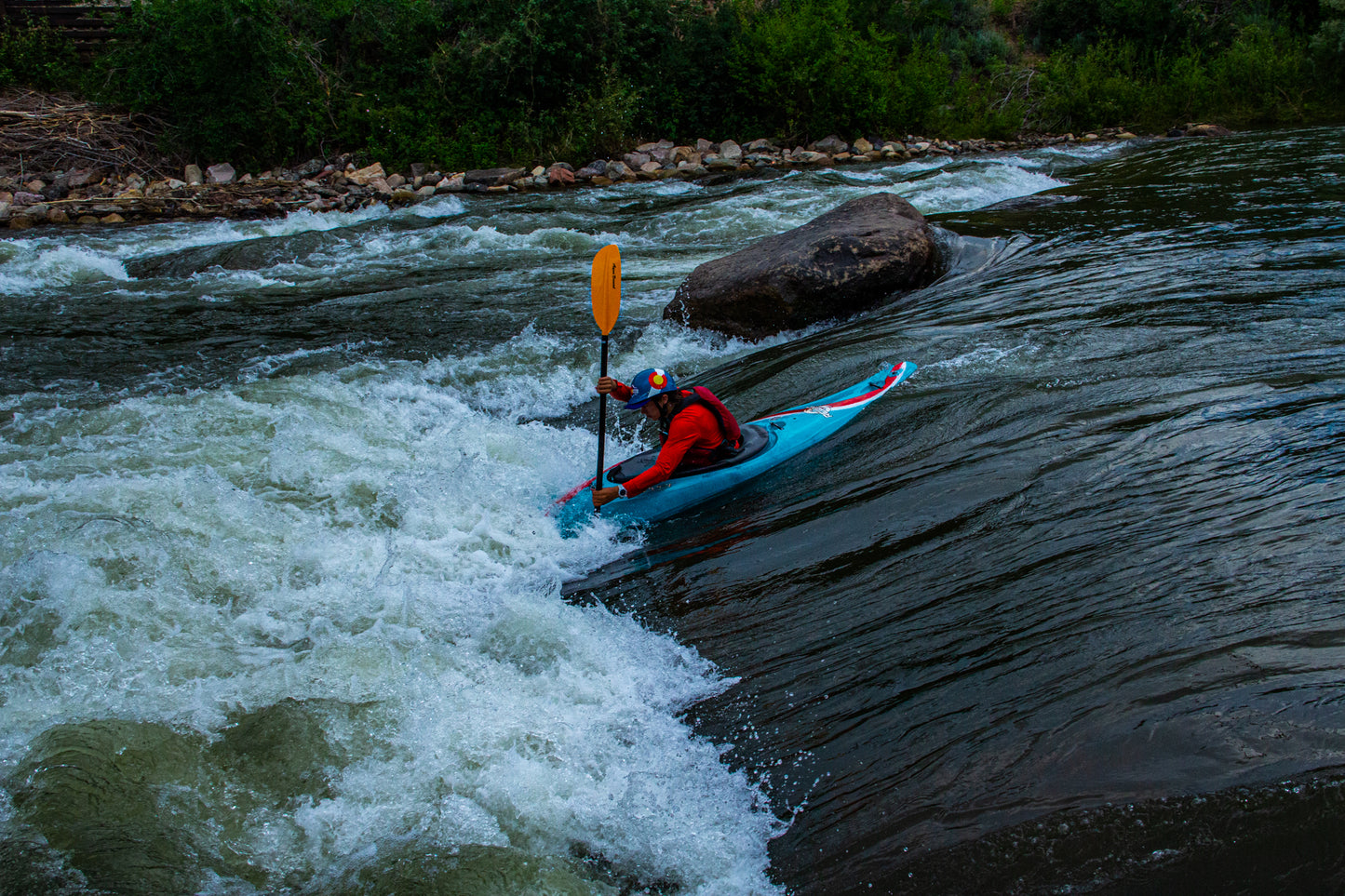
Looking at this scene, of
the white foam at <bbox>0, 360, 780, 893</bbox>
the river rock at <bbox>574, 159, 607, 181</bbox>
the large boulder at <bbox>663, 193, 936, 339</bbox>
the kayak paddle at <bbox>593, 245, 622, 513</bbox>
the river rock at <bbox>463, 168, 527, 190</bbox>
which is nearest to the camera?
the white foam at <bbox>0, 360, 780, 893</bbox>

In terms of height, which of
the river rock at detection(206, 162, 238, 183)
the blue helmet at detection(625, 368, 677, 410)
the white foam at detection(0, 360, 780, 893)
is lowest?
the white foam at detection(0, 360, 780, 893)

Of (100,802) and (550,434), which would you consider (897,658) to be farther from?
(550,434)

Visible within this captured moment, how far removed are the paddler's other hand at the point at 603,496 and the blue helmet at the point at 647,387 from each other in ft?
1.49

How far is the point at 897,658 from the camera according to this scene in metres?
2.84

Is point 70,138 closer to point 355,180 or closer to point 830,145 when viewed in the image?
point 355,180

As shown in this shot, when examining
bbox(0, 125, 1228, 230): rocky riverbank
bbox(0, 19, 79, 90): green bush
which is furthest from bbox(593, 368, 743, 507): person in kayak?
bbox(0, 19, 79, 90): green bush

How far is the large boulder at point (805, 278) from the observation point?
627 centimetres

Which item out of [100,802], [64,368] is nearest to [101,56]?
[64,368]

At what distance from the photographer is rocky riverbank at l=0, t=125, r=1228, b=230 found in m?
11.3

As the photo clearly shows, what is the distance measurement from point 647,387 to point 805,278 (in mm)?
2373

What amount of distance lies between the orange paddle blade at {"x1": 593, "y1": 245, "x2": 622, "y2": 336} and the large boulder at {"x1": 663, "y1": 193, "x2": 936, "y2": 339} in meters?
1.59

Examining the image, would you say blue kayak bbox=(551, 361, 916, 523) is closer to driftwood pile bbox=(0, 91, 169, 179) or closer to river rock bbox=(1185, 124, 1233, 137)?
river rock bbox=(1185, 124, 1233, 137)

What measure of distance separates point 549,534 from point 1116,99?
1538 centimetres

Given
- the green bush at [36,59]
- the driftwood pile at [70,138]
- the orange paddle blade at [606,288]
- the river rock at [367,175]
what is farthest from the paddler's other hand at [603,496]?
the green bush at [36,59]
